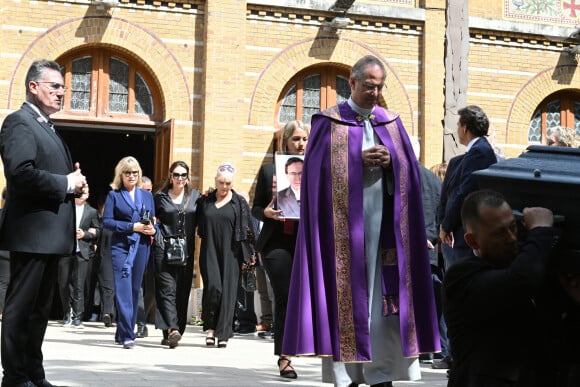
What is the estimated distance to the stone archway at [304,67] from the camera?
16.2 meters

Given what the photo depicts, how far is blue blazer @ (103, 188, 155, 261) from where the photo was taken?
1017 centimetres

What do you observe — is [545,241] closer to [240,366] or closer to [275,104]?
[240,366]

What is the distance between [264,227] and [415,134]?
9802mm

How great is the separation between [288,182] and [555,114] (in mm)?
12012

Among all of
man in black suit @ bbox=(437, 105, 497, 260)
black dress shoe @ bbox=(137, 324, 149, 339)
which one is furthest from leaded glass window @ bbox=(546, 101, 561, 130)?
man in black suit @ bbox=(437, 105, 497, 260)

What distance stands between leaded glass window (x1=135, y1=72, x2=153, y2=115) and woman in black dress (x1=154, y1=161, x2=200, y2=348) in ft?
18.1

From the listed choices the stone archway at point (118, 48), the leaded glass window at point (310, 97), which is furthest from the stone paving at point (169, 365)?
the leaded glass window at point (310, 97)

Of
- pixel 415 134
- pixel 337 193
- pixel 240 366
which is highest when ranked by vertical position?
pixel 415 134

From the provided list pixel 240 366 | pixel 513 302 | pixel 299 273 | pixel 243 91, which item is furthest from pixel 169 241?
pixel 513 302

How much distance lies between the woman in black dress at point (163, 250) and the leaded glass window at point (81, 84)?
551 centimetres

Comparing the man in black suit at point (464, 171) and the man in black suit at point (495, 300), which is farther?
the man in black suit at point (464, 171)

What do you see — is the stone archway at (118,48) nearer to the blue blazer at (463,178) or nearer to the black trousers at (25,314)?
the blue blazer at (463,178)

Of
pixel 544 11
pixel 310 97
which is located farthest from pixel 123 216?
pixel 544 11

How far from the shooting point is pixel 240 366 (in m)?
8.40
